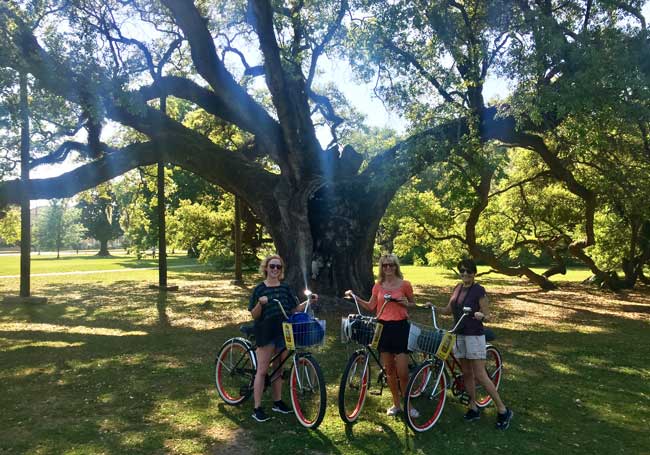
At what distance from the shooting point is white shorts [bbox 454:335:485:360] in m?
4.77

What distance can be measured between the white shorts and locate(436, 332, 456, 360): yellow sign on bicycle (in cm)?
27

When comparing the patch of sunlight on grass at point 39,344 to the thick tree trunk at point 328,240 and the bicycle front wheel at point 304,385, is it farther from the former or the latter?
the bicycle front wheel at point 304,385

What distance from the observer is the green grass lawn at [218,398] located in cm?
445

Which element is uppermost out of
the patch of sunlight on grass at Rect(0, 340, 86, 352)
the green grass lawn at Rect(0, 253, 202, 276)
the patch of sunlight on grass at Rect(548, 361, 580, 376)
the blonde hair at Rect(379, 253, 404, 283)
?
the blonde hair at Rect(379, 253, 404, 283)

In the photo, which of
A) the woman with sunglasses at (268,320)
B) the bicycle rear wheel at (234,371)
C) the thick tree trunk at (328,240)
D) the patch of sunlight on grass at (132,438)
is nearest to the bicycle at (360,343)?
the woman with sunglasses at (268,320)

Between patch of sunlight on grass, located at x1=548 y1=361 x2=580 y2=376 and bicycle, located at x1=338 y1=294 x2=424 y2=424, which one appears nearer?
bicycle, located at x1=338 y1=294 x2=424 y2=424

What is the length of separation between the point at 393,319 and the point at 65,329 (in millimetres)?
7941

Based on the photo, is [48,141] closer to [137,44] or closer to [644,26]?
[137,44]

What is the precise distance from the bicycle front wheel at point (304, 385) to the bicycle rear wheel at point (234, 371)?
615mm

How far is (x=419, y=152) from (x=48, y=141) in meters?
11.7

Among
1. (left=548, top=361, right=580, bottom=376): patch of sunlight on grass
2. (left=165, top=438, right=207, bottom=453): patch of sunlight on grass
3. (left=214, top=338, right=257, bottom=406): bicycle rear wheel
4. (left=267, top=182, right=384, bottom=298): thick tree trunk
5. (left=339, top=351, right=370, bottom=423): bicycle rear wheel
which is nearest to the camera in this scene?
(left=165, top=438, right=207, bottom=453): patch of sunlight on grass

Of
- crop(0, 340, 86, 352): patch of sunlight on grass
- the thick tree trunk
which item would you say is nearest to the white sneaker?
crop(0, 340, 86, 352): patch of sunlight on grass

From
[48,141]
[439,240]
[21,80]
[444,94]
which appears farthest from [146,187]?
[444,94]

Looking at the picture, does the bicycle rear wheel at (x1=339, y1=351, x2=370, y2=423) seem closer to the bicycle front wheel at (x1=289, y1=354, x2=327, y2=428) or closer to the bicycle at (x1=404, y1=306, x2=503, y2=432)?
the bicycle front wheel at (x1=289, y1=354, x2=327, y2=428)
